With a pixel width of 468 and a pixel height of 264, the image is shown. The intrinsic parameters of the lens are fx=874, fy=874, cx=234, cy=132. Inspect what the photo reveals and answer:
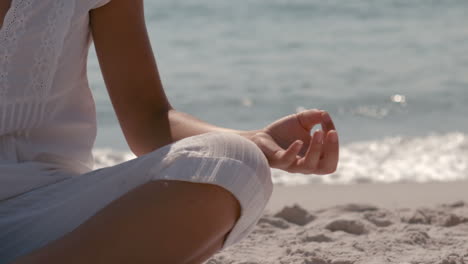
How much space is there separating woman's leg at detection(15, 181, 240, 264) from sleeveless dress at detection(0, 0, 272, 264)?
1.3 inches

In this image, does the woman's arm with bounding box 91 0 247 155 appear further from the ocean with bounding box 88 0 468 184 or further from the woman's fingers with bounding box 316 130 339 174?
the ocean with bounding box 88 0 468 184

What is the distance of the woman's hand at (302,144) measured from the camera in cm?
165

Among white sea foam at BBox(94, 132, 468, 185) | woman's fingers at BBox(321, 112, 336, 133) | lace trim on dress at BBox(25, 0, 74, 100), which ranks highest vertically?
lace trim on dress at BBox(25, 0, 74, 100)

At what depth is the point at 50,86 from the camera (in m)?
1.88

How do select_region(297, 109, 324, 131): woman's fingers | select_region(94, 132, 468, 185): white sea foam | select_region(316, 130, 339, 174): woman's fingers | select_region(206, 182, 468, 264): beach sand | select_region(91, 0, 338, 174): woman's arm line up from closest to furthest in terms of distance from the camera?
select_region(316, 130, 339, 174): woman's fingers < select_region(297, 109, 324, 131): woman's fingers < select_region(91, 0, 338, 174): woman's arm < select_region(206, 182, 468, 264): beach sand < select_region(94, 132, 468, 185): white sea foam

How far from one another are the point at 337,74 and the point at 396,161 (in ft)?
9.68

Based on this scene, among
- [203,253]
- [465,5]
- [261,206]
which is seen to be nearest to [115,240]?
[203,253]

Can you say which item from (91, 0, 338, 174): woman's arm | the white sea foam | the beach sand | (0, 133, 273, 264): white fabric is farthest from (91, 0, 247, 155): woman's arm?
the white sea foam

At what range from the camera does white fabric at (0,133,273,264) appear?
162 centimetres

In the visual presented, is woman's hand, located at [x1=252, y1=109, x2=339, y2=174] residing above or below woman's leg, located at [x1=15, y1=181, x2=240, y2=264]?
above

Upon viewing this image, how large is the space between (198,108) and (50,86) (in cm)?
465

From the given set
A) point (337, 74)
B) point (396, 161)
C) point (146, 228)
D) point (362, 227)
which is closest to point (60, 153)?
point (146, 228)

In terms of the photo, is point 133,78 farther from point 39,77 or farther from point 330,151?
point 330,151

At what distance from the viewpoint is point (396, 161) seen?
4.61m
